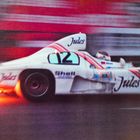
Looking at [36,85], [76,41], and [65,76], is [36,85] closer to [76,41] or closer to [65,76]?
[65,76]

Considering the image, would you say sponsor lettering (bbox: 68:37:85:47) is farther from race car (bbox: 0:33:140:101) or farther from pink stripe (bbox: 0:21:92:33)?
pink stripe (bbox: 0:21:92:33)

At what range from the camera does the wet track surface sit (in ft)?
26.0

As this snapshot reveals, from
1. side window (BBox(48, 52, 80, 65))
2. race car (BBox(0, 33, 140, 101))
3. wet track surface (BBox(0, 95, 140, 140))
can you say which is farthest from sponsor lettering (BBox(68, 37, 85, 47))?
wet track surface (BBox(0, 95, 140, 140))

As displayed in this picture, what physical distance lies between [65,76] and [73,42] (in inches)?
38.1

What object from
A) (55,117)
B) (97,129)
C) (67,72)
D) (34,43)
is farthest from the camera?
(34,43)

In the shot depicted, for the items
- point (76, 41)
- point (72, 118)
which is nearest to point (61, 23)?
point (76, 41)

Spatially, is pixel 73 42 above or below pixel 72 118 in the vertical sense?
above

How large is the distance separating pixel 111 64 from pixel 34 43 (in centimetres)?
215

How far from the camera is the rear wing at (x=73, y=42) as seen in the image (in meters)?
11.9

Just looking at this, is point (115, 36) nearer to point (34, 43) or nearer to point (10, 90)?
point (34, 43)

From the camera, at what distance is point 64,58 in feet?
37.7

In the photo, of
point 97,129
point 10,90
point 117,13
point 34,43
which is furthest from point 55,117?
point 117,13

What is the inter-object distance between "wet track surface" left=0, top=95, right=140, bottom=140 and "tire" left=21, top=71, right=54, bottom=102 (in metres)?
0.17

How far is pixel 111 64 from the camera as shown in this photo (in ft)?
38.6
